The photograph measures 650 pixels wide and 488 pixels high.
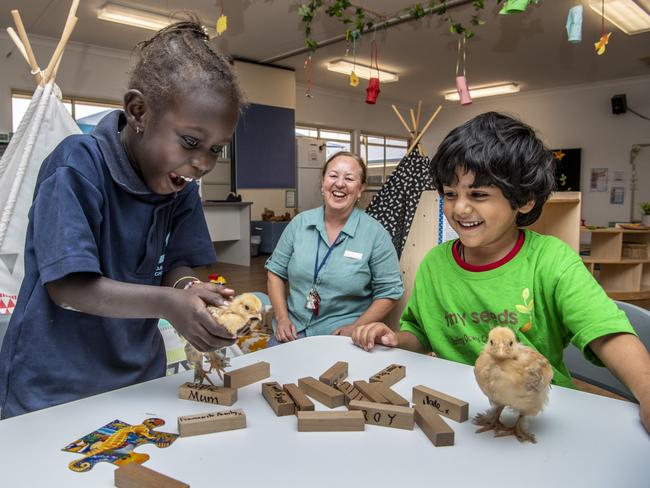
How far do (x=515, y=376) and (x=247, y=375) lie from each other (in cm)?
53

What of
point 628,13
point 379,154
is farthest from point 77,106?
point 628,13

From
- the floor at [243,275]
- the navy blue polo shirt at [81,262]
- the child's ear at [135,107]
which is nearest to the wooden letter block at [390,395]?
the navy blue polo shirt at [81,262]

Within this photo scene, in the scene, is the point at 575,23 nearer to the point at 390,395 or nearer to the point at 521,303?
the point at 521,303

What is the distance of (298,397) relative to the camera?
0.94 meters

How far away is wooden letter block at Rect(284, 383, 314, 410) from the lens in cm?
91

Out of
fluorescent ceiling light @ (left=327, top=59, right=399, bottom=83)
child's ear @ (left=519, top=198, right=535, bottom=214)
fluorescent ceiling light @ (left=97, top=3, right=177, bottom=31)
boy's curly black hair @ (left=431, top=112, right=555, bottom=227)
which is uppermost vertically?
fluorescent ceiling light @ (left=97, top=3, right=177, bottom=31)

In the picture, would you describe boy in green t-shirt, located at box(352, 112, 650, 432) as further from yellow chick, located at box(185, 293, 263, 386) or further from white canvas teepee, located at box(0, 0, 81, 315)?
white canvas teepee, located at box(0, 0, 81, 315)

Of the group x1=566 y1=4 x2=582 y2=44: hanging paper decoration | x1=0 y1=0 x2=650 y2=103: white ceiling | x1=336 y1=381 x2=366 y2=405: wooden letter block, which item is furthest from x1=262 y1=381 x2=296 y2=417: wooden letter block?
x1=0 y1=0 x2=650 y2=103: white ceiling

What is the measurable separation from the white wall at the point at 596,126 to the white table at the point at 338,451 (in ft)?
31.0

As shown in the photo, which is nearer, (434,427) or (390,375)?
(434,427)

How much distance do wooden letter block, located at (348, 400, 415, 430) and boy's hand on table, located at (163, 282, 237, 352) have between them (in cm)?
26

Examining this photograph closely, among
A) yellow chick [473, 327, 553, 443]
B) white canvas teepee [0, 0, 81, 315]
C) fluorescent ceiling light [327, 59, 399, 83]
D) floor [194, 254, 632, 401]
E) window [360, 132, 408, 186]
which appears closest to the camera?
yellow chick [473, 327, 553, 443]

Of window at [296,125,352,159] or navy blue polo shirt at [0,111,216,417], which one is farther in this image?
window at [296,125,352,159]

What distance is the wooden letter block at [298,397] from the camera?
2.99 ft
